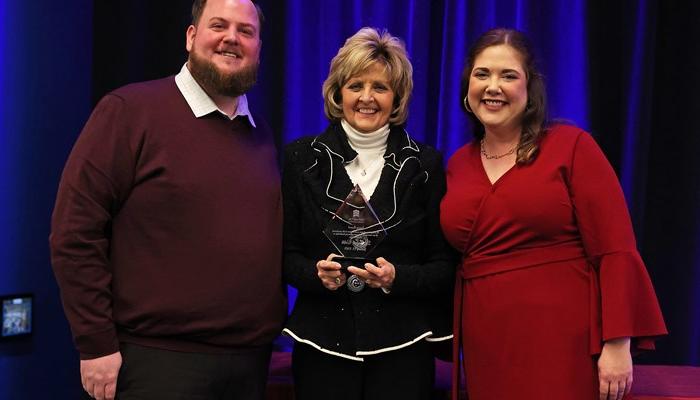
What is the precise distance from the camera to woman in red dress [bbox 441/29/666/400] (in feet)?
5.65

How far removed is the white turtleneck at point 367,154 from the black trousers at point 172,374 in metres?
0.61

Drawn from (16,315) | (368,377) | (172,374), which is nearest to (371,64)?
(368,377)

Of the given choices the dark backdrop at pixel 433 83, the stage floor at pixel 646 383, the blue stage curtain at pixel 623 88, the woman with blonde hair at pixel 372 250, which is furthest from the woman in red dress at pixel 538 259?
the blue stage curtain at pixel 623 88

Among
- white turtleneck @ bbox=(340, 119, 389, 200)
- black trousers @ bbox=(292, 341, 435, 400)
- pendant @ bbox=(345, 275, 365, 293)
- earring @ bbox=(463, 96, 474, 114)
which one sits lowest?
black trousers @ bbox=(292, 341, 435, 400)

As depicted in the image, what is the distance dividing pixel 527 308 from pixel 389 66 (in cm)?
80

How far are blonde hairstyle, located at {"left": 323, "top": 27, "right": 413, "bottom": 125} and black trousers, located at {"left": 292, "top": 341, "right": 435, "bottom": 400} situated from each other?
693 mm

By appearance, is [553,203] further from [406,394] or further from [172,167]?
[172,167]

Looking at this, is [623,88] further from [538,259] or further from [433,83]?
[538,259]

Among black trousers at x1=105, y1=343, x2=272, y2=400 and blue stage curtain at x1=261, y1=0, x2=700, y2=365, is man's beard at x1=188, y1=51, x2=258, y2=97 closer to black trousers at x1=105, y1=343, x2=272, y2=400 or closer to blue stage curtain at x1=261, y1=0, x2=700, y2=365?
black trousers at x1=105, y1=343, x2=272, y2=400

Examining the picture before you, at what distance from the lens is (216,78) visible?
1931 mm

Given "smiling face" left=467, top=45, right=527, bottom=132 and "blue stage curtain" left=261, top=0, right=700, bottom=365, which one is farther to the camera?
"blue stage curtain" left=261, top=0, right=700, bottom=365

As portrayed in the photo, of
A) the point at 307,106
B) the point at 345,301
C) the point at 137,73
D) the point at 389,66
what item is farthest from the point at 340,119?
the point at 137,73

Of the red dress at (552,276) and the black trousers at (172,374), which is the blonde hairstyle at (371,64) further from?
the black trousers at (172,374)

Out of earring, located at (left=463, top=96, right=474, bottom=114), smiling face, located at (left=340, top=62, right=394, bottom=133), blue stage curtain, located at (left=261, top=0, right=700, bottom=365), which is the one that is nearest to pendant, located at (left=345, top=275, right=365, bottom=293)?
smiling face, located at (left=340, top=62, right=394, bottom=133)
